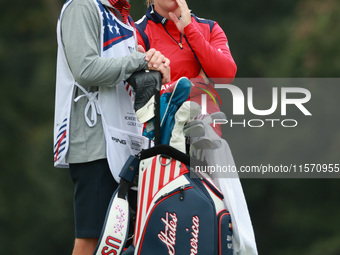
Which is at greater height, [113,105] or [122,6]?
[122,6]

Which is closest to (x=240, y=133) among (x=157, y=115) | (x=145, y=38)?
(x=145, y=38)

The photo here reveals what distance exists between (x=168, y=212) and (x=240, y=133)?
6849 mm

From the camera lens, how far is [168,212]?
288 centimetres

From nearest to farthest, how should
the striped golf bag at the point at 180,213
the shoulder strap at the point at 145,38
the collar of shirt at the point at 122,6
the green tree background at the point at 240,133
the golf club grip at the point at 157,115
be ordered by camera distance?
the striped golf bag at the point at 180,213 < the golf club grip at the point at 157,115 < the collar of shirt at the point at 122,6 < the shoulder strap at the point at 145,38 < the green tree background at the point at 240,133

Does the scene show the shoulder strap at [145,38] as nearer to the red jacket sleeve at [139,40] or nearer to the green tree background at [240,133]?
the red jacket sleeve at [139,40]

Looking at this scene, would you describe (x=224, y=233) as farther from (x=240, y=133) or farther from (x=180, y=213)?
(x=240, y=133)

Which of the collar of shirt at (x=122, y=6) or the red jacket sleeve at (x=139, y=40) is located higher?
the collar of shirt at (x=122, y=6)

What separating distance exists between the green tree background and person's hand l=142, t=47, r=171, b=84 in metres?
6.43

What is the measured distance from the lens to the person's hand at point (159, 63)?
3031 mm

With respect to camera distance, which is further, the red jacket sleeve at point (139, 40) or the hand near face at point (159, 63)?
the red jacket sleeve at point (139, 40)

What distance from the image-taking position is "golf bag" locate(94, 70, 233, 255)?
286 centimetres

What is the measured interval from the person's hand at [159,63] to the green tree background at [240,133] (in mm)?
6432

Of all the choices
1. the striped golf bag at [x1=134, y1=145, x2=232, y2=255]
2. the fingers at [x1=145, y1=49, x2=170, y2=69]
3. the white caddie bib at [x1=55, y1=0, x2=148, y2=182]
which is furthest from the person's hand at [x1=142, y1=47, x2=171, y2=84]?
the striped golf bag at [x1=134, y1=145, x2=232, y2=255]

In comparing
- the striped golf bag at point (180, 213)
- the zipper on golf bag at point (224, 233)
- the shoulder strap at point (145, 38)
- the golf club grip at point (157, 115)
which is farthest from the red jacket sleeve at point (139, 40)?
the zipper on golf bag at point (224, 233)
